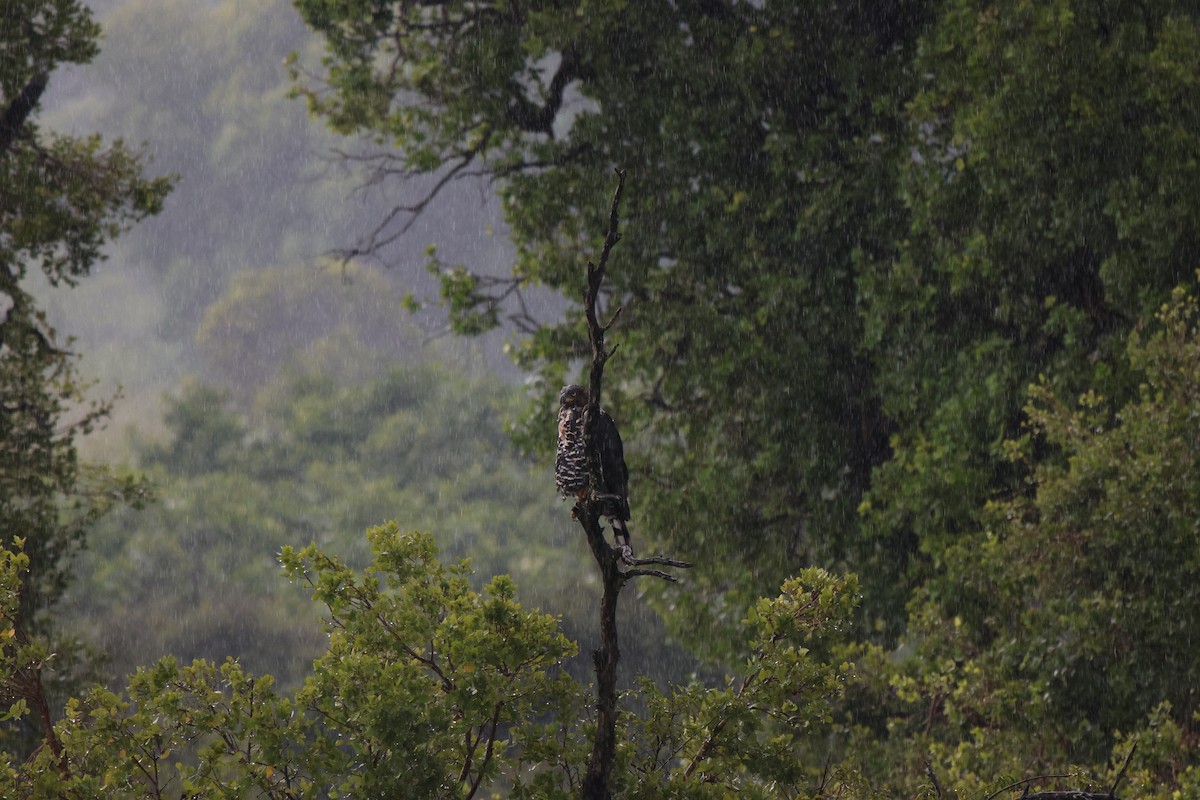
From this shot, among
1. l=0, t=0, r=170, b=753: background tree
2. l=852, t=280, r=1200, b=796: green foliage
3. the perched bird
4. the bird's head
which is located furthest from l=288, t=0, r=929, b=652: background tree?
the perched bird

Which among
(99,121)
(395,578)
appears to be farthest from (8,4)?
(99,121)

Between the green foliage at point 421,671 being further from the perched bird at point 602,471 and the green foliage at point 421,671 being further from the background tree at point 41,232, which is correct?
the background tree at point 41,232

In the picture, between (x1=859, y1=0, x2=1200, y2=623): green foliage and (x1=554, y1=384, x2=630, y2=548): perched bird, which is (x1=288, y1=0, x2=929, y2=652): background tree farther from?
(x1=554, y1=384, x2=630, y2=548): perched bird

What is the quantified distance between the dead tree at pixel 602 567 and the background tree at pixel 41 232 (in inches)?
350

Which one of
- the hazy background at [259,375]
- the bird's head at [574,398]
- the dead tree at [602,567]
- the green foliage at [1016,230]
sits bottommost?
the dead tree at [602,567]

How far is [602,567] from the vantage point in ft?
15.1

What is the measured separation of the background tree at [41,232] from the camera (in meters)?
13.2

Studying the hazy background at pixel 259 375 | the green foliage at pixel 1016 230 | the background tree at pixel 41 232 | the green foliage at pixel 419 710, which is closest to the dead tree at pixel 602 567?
the green foliage at pixel 419 710

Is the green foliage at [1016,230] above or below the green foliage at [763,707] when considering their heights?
above

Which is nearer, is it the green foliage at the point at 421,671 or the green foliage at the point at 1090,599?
the green foliage at the point at 421,671

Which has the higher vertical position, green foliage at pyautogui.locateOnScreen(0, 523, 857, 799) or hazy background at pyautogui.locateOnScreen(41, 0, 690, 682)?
hazy background at pyautogui.locateOnScreen(41, 0, 690, 682)

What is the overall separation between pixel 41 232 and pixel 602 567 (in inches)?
409

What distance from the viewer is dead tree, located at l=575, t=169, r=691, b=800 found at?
403 centimetres

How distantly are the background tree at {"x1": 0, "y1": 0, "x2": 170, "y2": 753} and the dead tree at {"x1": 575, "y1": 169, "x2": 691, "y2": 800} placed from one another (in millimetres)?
8897
